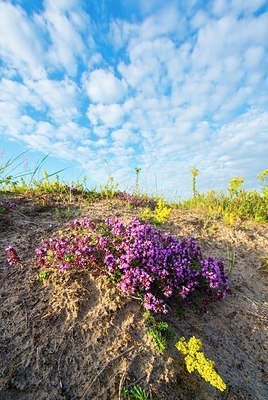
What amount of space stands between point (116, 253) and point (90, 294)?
571mm

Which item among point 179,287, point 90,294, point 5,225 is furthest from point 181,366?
point 5,225

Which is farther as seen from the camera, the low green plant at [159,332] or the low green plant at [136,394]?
the low green plant at [159,332]

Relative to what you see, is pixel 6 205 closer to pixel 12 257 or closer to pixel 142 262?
pixel 12 257

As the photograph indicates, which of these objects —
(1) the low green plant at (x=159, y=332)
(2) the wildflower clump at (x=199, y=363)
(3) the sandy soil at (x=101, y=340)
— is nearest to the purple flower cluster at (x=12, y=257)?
(3) the sandy soil at (x=101, y=340)

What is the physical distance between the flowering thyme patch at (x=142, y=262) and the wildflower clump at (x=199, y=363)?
0.42 metres

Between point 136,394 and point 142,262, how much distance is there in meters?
1.31

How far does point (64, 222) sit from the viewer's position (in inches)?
188

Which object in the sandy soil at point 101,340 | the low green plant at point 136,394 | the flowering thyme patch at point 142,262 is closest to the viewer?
the low green plant at point 136,394

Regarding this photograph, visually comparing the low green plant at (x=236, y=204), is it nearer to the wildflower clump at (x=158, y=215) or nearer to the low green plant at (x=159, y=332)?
the wildflower clump at (x=158, y=215)

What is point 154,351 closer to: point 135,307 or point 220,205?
point 135,307

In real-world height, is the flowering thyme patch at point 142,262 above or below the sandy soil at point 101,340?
above

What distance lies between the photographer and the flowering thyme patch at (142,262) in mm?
3201

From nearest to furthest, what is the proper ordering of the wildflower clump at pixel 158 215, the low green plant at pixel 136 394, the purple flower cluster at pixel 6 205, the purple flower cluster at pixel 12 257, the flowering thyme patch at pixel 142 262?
1. the low green plant at pixel 136 394
2. the flowering thyme patch at pixel 142 262
3. the purple flower cluster at pixel 12 257
4. the wildflower clump at pixel 158 215
5. the purple flower cluster at pixel 6 205

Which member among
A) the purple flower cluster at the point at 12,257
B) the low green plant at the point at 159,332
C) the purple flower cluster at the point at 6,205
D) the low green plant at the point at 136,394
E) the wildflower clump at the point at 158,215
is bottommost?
the low green plant at the point at 136,394
